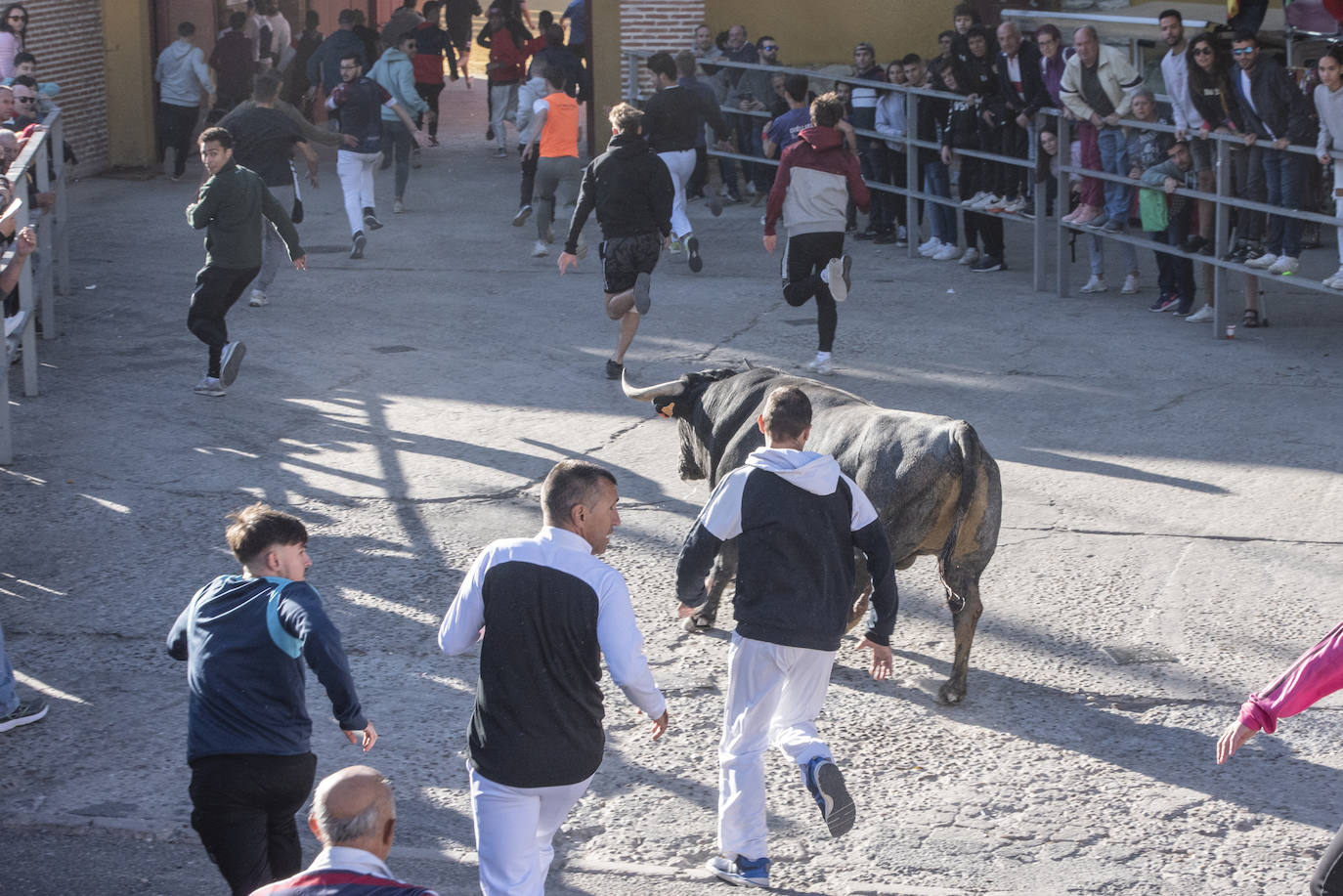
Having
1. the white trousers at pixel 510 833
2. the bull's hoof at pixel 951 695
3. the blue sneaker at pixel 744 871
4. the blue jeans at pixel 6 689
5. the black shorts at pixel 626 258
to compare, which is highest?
the black shorts at pixel 626 258

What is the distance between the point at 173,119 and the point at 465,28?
8.11m

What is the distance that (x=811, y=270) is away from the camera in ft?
35.4

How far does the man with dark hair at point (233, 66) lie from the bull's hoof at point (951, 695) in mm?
15992

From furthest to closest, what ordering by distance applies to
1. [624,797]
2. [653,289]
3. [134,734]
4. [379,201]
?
[379,201] < [653,289] < [134,734] < [624,797]

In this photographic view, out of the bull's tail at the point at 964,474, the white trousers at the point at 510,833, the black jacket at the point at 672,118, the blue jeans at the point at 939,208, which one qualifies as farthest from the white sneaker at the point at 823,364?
the white trousers at the point at 510,833

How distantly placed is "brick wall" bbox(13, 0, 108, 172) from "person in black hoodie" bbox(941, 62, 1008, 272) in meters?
11.2

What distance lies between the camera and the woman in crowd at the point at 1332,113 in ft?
35.1

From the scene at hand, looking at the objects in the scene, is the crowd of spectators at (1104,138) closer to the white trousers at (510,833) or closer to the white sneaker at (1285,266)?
the white sneaker at (1285,266)

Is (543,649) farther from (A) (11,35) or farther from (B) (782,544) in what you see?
(A) (11,35)

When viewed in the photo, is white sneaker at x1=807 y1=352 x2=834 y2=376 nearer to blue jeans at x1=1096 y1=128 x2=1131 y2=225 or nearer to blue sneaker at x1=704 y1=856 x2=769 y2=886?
blue jeans at x1=1096 y1=128 x2=1131 y2=225

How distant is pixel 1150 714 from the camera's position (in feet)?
19.8

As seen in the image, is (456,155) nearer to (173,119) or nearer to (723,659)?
(173,119)

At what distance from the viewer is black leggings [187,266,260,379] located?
10.2m

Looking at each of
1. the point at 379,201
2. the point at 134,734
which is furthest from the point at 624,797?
the point at 379,201
